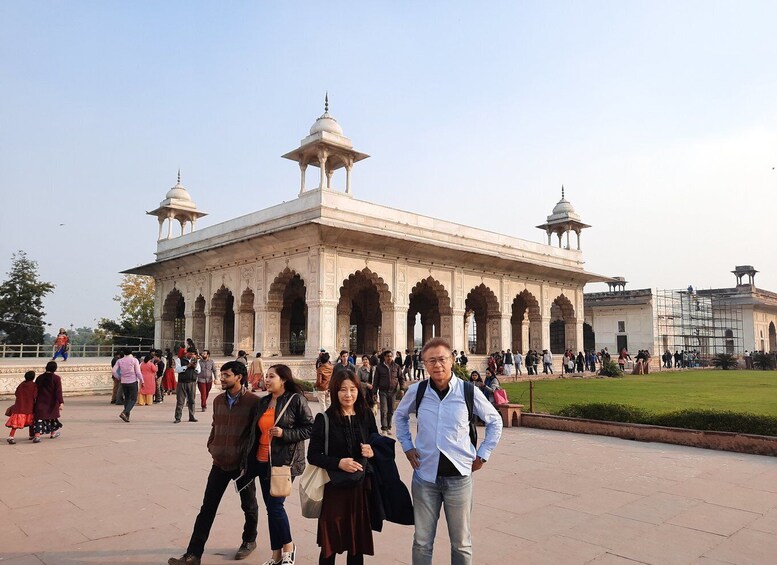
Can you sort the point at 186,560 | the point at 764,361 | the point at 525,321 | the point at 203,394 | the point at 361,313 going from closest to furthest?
the point at 186,560 → the point at 203,394 → the point at 361,313 → the point at 525,321 → the point at 764,361

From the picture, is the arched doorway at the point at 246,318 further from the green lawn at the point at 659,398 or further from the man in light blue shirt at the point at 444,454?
the man in light blue shirt at the point at 444,454

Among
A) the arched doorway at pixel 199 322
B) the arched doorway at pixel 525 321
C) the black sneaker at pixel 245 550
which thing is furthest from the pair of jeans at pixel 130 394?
the arched doorway at pixel 525 321

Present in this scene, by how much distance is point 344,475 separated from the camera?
9.43ft

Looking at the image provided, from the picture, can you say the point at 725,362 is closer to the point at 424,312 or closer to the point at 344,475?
the point at 424,312

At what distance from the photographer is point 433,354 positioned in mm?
3006

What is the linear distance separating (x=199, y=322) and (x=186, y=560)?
74.3 ft

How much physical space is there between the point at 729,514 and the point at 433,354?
3.30 meters

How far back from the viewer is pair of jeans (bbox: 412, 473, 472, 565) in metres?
2.87

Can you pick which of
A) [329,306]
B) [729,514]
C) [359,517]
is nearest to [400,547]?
[359,517]

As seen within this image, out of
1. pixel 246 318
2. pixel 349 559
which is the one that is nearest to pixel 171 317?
pixel 246 318

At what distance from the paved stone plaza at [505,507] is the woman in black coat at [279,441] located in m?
0.29

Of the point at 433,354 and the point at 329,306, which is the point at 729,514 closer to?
the point at 433,354

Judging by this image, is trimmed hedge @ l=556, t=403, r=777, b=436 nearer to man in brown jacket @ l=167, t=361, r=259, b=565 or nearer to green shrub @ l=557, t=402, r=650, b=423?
green shrub @ l=557, t=402, r=650, b=423

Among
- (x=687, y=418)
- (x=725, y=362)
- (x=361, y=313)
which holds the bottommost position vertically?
(x=725, y=362)
